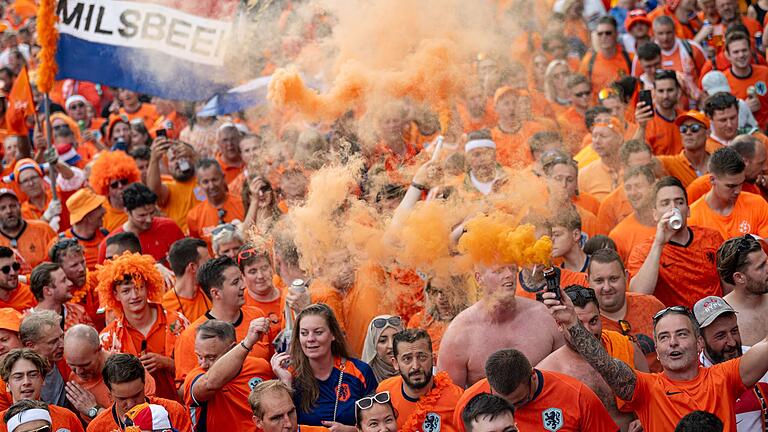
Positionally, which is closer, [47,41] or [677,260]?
[677,260]

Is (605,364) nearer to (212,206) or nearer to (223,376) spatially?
(223,376)

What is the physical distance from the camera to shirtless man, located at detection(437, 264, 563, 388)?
6117mm

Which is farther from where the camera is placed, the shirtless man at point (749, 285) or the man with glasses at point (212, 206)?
the man with glasses at point (212, 206)

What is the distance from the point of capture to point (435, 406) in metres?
5.91

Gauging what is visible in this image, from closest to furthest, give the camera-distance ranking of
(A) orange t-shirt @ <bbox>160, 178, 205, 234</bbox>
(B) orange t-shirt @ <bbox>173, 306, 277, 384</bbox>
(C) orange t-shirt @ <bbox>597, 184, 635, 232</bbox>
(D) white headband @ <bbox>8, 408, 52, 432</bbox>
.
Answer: (D) white headband @ <bbox>8, 408, 52, 432</bbox> < (B) orange t-shirt @ <bbox>173, 306, 277, 384</bbox> < (C) orange t-shirt @ <bbox>597, 184, 635, 232</bbox> < (A) orange t-shirt @ <bbox>160, 178, 205, 234</bbox>

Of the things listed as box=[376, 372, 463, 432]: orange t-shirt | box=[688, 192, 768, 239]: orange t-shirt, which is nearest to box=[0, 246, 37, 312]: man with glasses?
box=[376, 372, 463, 432]: orange t-shirt

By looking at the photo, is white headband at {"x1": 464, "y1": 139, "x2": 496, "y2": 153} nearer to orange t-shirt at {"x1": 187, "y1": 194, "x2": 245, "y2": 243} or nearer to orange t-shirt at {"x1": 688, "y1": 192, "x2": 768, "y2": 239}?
orange t-shirt at {"x1": 688, "y1": 192, "x2": 768, "y2": 239}

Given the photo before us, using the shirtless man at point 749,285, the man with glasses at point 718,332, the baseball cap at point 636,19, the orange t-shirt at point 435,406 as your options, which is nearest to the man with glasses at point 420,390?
the orange t-shirt at point 435,406

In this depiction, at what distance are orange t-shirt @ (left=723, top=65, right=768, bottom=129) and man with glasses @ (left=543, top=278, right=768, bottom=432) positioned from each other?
577cm

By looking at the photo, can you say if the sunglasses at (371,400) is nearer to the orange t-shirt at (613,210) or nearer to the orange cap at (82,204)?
the orange t-shirt at (613,210)

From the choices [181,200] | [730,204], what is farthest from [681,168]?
[181,200]

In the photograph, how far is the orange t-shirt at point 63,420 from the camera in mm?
6070

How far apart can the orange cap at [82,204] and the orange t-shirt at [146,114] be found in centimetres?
439

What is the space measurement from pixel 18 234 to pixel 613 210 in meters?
5.27
